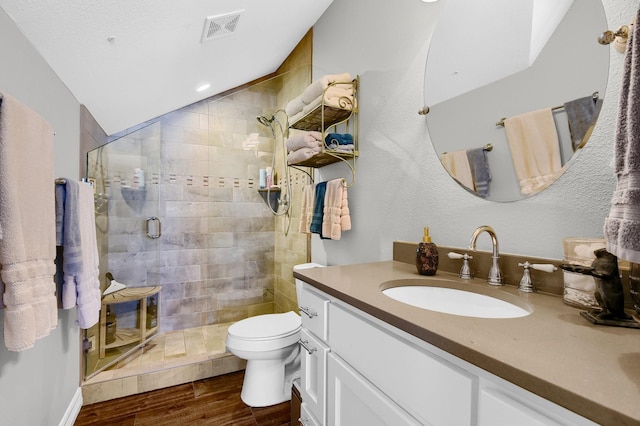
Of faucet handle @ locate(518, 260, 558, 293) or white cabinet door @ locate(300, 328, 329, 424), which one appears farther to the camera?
white cabinet door @ locate(300, 328, 329, 424)

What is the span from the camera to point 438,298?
1.06 m

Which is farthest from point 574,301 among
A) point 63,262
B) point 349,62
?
point 63,262

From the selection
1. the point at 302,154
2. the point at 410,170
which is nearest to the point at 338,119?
the point at 302,154

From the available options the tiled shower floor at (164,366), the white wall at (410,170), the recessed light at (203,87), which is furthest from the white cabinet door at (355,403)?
the recessed light at (203,87)

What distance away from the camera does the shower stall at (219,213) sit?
102 inches

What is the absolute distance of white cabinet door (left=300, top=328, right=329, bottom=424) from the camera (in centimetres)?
101

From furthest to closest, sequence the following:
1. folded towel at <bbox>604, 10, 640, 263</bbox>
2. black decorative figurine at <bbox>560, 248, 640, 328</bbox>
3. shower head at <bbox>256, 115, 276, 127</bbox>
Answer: shower head at <bbox>256, 115, 276, 127</bbox> → black decorative figurine at <bbox>560, 248, 640, 328</bbox> → folded towel at <bbox>604, 10, 640, 263</bbox>

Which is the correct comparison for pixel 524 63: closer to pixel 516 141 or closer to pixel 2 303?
pixel 516 141

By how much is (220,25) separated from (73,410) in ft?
7.71

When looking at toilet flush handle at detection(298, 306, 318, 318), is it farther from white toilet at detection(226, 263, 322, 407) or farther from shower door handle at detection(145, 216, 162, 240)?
shower door handle at detection(145, 216, 162, 240)

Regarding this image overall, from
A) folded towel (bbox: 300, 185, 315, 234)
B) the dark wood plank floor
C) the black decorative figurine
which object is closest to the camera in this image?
the black decorative figurine

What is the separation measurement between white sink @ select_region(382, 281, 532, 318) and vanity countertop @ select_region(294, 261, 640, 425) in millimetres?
89

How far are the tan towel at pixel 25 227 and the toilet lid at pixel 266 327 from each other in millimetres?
994

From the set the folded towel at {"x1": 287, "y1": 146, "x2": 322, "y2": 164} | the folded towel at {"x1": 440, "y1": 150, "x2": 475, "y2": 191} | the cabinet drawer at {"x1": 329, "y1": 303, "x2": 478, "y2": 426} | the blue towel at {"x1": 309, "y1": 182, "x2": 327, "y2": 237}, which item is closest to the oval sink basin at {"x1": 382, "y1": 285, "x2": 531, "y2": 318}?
the cabinet drawer at {"x1": 329, "y1": 303, "x2": 478, "y2": 426}
